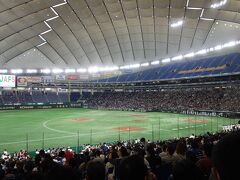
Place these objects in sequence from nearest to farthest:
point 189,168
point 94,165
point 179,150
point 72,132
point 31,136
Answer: point 189,168 → point 94,165 → point 179,150 → point 31,136 → point 72,132

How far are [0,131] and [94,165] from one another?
130 feet

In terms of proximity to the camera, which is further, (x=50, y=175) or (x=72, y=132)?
(x=72, y=132)

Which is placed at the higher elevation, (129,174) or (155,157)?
(129,174)

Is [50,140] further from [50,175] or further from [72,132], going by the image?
[50,175]

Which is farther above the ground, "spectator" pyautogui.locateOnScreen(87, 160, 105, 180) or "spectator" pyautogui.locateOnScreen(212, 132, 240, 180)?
"spectator" pyautogui.locateOnScreen(212, 132, 240, 180)

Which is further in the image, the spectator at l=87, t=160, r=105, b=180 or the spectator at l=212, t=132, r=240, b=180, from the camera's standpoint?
the spectator at l=87, t=160, r=105, b=180

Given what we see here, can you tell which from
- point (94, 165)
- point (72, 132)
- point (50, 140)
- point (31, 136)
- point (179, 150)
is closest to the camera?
point (94, 165)

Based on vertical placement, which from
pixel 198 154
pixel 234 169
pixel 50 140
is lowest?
pixel 50 140

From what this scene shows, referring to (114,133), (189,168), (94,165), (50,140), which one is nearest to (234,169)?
(189,168)

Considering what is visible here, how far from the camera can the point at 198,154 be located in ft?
33.9

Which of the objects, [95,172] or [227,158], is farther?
[95,172]

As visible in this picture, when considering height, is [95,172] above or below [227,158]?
below

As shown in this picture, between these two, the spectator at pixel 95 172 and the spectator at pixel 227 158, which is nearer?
the spectator at pixel 227 158

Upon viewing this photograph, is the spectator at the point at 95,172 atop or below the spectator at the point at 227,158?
below
